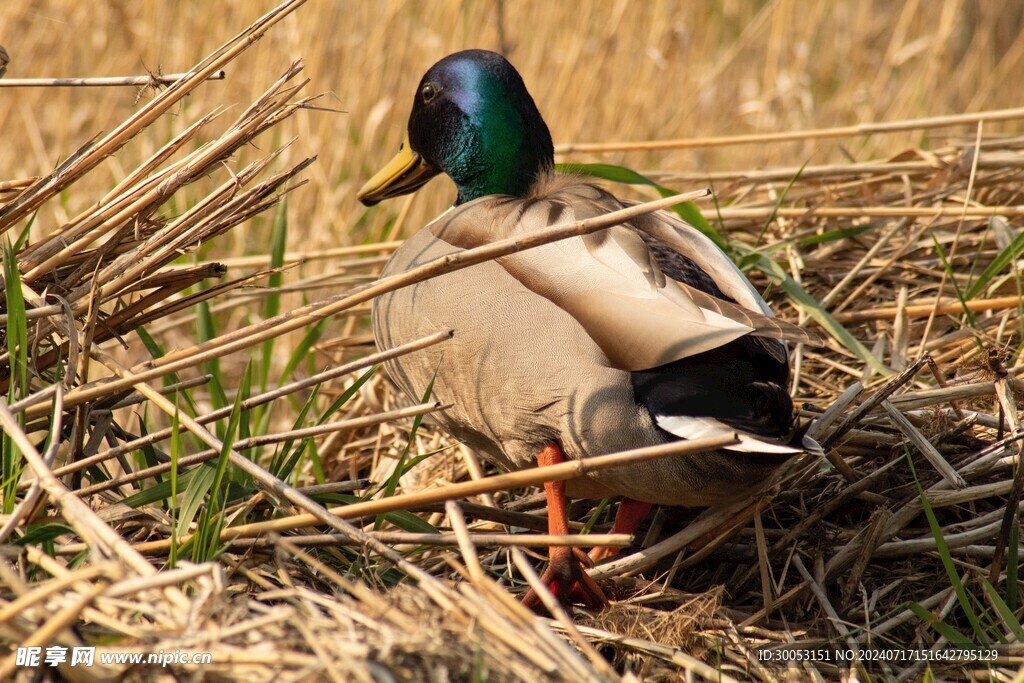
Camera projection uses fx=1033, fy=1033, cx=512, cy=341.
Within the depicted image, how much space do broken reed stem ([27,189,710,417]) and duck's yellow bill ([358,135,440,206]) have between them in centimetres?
124

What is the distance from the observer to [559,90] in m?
5.08

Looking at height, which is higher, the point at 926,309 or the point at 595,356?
the point at 595,356

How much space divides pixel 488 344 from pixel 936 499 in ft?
3.62

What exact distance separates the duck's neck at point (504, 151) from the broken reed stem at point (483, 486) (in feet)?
4.24

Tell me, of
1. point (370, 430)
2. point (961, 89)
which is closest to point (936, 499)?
point (370, 430)

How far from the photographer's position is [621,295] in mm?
2117

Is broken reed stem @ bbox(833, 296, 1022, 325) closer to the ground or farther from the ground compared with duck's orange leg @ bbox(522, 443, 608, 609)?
closer to the ground

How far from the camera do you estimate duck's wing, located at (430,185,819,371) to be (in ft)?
6.63

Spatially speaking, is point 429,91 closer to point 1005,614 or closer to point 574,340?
point 574,340

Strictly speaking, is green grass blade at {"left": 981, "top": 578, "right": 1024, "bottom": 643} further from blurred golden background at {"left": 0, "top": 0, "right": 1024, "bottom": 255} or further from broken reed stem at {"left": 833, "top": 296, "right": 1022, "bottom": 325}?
blurred golden background at {"left": 0, "top": 0, "right": 1024, "bottom": 255}

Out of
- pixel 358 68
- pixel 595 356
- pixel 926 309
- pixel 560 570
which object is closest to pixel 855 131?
pixel 926 309

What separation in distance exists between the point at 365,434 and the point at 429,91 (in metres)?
1.13

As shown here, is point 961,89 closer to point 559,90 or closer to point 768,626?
point 559,90

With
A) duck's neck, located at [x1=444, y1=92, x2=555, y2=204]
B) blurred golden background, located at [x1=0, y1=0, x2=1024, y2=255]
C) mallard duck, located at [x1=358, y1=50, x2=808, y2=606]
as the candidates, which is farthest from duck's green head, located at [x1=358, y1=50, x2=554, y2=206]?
blurred golden background, located at [x1=0, y1=0, x2=1024, y2=255]
